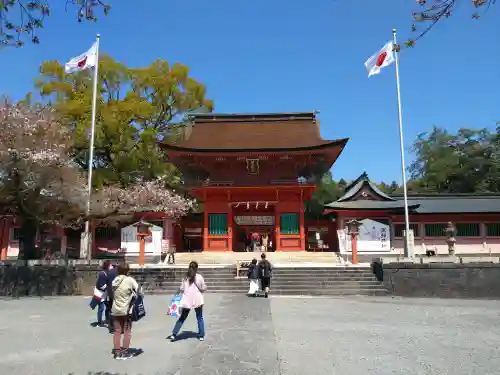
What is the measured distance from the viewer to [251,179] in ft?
90.5

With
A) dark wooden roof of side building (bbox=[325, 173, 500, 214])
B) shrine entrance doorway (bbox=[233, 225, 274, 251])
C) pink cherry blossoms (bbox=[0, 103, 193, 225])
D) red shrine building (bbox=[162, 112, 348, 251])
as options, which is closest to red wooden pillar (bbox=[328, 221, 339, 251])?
dark wooden roof of side building (bbox=[325, 173, 500, 214])

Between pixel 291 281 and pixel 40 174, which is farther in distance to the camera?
pixel 291 281

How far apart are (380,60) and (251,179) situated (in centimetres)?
1166

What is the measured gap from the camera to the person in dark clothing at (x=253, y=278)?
15046 mm

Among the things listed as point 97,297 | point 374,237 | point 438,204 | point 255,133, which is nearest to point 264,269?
point 97,297

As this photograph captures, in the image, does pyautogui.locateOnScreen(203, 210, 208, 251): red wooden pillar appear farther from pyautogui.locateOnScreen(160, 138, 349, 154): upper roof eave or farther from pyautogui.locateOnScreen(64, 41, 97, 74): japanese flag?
pyautogui.locateOnScreen(64, 41, 97, 74): japanese flag

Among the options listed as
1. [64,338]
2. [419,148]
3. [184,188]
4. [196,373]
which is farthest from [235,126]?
[419,148]

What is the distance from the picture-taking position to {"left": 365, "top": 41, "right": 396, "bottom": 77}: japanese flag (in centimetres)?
1900

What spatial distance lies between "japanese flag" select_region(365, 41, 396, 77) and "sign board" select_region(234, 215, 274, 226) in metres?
12.2

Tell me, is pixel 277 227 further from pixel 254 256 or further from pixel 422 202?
pixel 422 202

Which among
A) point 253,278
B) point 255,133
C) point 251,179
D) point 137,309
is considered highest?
point 255,133

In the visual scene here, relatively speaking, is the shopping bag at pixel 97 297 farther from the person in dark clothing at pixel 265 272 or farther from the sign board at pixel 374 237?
the sign board at pixel 374 237

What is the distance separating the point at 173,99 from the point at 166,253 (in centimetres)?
1211

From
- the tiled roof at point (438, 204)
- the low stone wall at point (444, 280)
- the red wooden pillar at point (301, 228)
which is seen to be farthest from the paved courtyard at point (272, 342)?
the tiled roof at point (438, 204)
